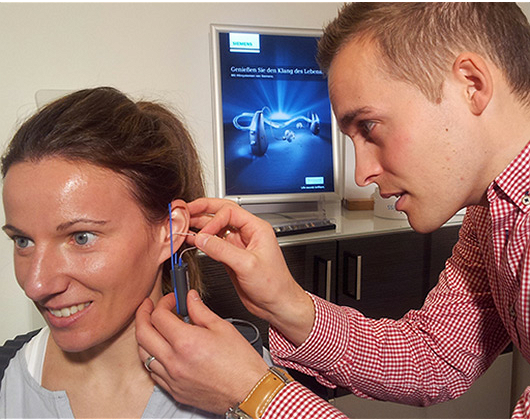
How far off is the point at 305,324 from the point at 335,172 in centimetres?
86

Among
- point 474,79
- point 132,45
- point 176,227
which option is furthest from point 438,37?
point 132,45

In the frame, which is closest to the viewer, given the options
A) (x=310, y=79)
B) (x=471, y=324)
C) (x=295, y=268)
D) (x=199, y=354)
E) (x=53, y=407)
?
(x=53, y=407)

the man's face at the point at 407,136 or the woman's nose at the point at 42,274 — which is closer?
the woman's nose at the point at 42,274

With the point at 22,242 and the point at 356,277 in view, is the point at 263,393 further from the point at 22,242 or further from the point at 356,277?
the point at 356,277

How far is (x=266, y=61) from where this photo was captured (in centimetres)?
159

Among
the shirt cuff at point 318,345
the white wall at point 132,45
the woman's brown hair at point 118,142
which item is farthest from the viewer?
the white wall at point 132,45

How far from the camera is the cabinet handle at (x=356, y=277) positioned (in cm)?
138

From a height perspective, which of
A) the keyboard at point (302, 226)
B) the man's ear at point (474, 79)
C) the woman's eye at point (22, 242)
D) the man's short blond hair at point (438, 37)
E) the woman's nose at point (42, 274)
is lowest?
the keyboard at point (302, 226)

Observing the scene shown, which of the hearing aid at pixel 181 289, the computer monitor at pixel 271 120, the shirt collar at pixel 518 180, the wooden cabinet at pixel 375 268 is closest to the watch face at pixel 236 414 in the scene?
the hearing aid at pixel 181 289

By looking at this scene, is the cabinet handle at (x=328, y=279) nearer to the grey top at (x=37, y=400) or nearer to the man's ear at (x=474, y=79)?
the man's ear at (x=474, y=79)

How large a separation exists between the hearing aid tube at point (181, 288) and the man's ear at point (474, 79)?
0.49m

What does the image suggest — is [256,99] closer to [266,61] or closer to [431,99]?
[266,61]

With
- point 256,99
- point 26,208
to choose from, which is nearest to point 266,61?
point 256,99

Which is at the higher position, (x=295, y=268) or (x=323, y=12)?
(x=323, y=12)
